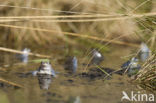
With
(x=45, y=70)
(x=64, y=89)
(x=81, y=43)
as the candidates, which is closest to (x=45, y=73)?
(x=45, y=70)

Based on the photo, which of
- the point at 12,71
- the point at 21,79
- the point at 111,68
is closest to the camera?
the point at 21,79

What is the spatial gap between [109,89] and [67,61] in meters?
1.40

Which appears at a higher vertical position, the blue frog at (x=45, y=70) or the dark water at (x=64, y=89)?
the blue frog at (x=45, y=70)

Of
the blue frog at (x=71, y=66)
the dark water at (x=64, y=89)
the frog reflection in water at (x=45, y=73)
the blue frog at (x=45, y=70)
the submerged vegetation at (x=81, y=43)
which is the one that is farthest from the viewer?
the blue frog at (x=71, y=66)

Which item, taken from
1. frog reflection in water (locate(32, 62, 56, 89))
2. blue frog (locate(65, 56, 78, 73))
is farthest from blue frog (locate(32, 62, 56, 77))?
blue frog (locate(65, 56, 78, 73))

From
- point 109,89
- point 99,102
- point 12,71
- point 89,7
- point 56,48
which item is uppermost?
point 89,7

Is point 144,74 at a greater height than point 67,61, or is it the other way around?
point 67,61

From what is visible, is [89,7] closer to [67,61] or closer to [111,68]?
[67,61]

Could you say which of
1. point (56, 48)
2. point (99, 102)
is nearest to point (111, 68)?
point (99, 102)

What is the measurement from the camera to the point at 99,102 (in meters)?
2.49

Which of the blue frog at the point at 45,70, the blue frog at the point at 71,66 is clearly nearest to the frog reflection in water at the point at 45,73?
the blue frog at the point at 45,70

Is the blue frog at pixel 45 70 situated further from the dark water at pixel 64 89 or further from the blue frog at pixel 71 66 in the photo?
the blue frog at pixel 71 66

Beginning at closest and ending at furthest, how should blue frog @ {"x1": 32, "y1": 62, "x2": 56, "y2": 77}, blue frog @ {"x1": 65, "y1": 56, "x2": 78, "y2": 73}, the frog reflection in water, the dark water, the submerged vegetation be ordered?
1. the dark water
2. the submerged vegetation
3. the frog reflection in water
4. blue frog @ {"x1": 32, "y1": 62, "x2": 56, "y2": 77}
5. blue frog @ {"x1": 65, "y1": 56, "x2": 78, "y2": 73}

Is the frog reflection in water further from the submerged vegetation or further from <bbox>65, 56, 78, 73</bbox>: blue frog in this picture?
<bbox>65, 56, 78, 73</bbox>: blue frog
